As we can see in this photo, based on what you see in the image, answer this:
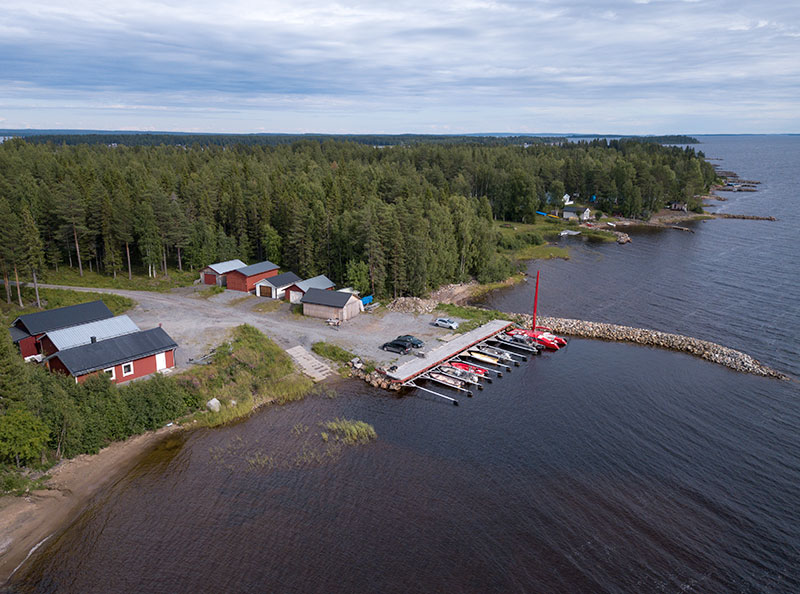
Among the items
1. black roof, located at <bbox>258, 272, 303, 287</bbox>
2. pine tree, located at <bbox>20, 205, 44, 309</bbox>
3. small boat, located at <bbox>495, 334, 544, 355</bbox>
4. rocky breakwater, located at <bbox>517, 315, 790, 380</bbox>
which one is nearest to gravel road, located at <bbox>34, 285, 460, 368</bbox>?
black roof, located at <bbox>258, 272, 303, 287</bbox>

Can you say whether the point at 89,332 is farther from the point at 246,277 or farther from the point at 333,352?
the point at 246,277

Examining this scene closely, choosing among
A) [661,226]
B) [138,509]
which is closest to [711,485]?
[138,509]

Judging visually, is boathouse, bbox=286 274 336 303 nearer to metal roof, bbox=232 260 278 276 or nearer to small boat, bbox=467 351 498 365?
metal roof, bbox=232 260 278 276

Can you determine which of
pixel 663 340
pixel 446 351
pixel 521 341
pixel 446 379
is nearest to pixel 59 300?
pixel 446 351

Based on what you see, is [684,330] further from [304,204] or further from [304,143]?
[304,143]

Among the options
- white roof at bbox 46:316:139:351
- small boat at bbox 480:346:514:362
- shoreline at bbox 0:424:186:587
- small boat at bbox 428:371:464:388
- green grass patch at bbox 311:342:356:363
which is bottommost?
shoreline at bbox 0:424:186:587

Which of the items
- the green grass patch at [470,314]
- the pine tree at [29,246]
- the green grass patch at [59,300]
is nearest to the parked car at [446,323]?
the green grass patch at [470,314]
